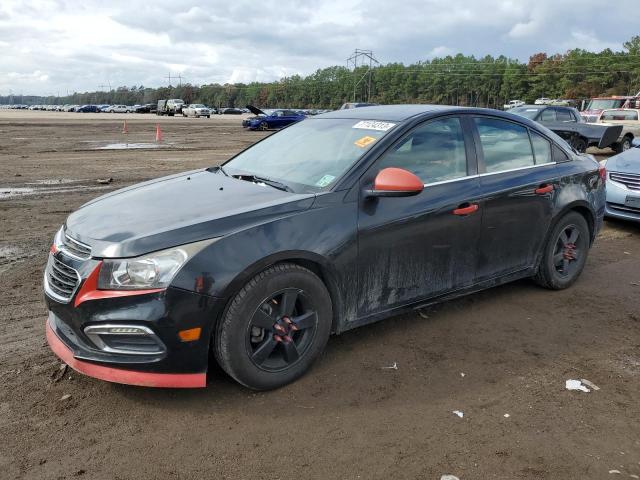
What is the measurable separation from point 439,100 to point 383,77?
19.1 metres

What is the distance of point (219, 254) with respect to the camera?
2957 mm

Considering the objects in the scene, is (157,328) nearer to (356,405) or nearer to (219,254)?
(219,254)

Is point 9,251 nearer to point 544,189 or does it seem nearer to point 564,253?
point 544,189

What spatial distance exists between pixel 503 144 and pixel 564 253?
1.27 m

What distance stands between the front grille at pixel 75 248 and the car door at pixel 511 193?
277cm

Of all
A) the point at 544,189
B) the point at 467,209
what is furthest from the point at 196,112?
the point at 467,209

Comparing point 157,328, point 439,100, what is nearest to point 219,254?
point 157,328

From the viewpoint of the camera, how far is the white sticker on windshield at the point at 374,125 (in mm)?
3922

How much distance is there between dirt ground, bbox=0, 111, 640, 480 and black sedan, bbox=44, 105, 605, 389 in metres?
0.25

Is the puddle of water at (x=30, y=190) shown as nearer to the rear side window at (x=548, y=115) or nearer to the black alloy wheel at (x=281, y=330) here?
the black alloy wheel at (x=281, y=330)

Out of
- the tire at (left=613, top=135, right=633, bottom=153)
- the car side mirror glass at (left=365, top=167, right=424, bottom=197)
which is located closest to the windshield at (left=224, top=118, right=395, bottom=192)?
the car side mirror glass at (left=365, top=167, right=424, bottom=197)

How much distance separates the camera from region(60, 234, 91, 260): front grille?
119 inches

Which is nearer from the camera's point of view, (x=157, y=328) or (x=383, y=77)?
(x=157, y=328)

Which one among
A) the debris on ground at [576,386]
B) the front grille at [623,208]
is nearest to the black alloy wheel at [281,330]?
the debris on ground at [576,386]
